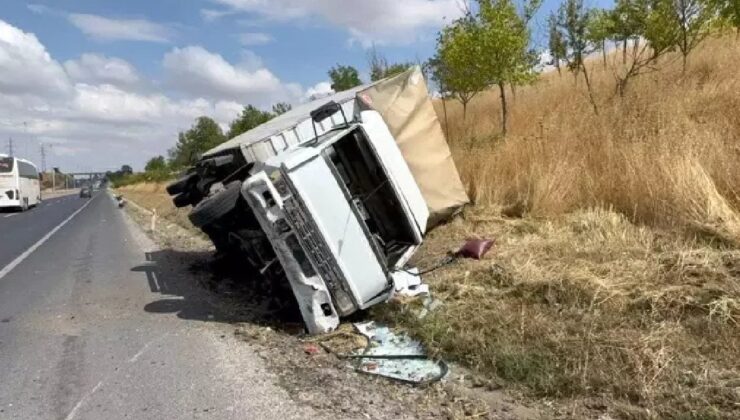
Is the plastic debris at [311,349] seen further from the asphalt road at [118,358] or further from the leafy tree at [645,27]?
the leafy tree at [645,27]

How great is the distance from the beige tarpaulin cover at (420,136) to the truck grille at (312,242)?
3463 mm

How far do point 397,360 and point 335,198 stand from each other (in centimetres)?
155

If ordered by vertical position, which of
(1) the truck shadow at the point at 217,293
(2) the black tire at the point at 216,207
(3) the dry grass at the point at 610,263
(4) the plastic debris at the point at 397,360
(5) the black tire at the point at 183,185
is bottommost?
(3) the dry grass at the point at 610,263

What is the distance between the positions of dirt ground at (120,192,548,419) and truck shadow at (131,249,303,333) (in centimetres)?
1

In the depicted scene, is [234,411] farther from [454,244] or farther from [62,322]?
[454,244]

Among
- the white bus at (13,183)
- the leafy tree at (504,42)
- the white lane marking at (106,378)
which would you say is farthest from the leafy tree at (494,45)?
the white bus at (13,183)

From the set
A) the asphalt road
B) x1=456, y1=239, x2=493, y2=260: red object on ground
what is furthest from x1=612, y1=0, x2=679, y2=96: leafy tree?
the asphalt road

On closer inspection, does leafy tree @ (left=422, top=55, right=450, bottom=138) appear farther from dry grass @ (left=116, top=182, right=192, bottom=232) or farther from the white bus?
the white bus

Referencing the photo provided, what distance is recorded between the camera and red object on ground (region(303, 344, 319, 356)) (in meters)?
4.83

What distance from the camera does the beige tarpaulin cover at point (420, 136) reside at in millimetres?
8516

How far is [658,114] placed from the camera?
8727mm

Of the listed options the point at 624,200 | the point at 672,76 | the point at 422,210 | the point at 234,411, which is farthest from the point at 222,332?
the point at 672,76

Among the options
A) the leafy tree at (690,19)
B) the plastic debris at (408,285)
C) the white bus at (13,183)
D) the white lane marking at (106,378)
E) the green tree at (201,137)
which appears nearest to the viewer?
the white lane marking at (106,378)

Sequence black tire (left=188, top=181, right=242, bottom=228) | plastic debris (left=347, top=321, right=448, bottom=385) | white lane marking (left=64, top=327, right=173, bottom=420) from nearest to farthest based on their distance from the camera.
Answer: white lane marking (left=64, top=327, right=173, bottom=420) → plastic debris (left=347, top=321, right=448, bottom=385) → black tire (left=188, top=181, right=242, bottom=228)
